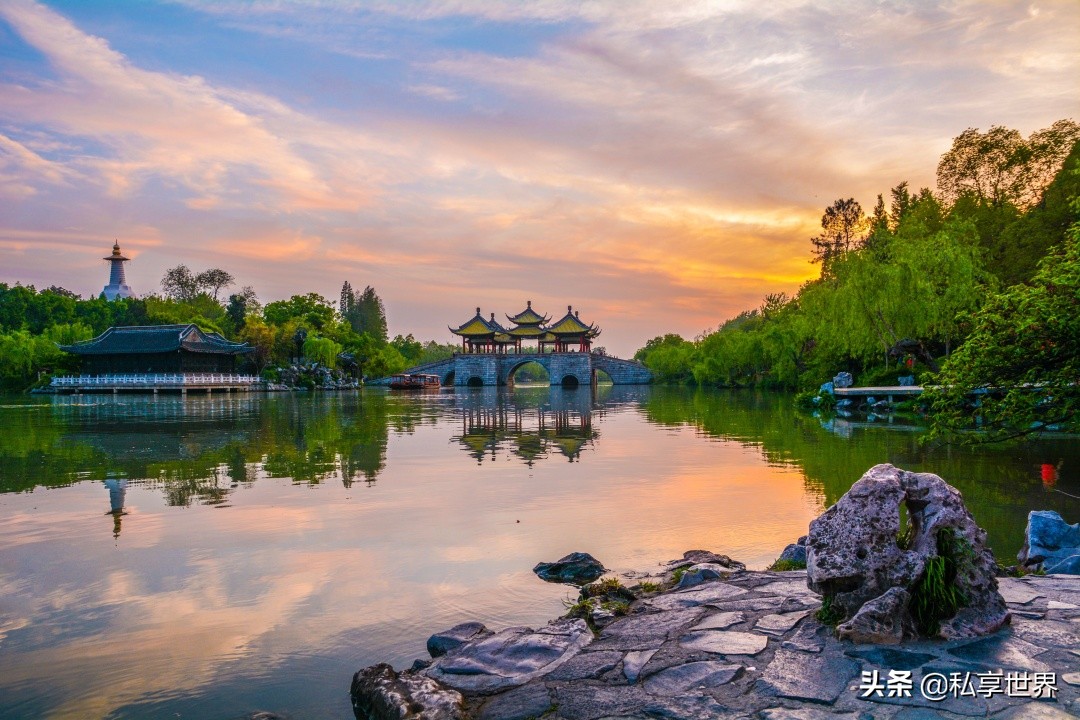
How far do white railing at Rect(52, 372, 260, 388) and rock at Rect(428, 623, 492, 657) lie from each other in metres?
45.5

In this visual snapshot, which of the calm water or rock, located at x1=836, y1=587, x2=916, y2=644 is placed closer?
Result: rock, located at x1=836, y1=587, x2=916, y2=644

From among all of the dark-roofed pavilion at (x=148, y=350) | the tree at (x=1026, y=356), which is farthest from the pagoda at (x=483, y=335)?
the tree at (x=1026, y=356)

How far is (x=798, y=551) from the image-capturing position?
647 cm

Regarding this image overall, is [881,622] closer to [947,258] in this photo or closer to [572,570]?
[572,570]

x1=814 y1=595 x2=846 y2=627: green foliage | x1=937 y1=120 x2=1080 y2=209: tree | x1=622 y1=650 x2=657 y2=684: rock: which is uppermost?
x1=937 y1=120 x2=1080 y2=209: tree

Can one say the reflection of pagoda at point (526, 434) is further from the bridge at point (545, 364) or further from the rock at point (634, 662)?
the bridge at point (545, 364)

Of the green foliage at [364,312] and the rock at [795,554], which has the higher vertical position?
the green foliage at [364,312]

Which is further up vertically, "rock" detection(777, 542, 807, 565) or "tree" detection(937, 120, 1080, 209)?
"tree" detection(937, 120, 1080, 209)

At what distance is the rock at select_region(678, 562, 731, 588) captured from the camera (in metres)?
5.84

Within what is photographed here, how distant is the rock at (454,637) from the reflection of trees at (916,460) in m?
5.22

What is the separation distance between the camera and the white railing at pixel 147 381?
4556 cm

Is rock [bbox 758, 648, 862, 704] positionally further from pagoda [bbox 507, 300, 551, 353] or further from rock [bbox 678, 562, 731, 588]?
pagoda [bbox 507, 300, 551, 353]

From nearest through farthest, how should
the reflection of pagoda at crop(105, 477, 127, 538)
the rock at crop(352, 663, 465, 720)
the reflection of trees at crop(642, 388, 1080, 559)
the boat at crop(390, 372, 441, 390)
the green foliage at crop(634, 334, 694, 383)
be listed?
the rock at crop(352, 663, 465, 720) < the reflection of pagoda at crop(105, 477, 127, 538) < the reflection of trees at crop(642, 388, 1080, 559) < the boat at crop(390, 372, 441, 390) < the green foliage at crop(634, 334, 694, 383)

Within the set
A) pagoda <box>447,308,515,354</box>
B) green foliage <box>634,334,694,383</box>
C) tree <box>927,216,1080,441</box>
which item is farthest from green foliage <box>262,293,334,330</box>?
tree <box>927,216,1080,441</box>
